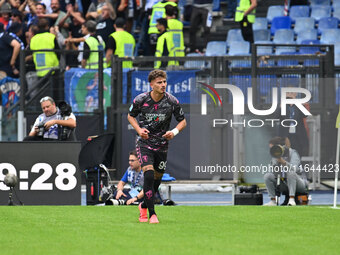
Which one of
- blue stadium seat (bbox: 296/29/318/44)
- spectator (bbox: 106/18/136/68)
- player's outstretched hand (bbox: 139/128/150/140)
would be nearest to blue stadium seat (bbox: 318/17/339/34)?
blue stadium seat (bbox: 296/29/318/44)

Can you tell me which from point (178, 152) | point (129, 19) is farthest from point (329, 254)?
point (129, 19)

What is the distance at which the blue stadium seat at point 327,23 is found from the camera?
84.4ft

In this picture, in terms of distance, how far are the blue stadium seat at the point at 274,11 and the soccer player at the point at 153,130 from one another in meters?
16.6

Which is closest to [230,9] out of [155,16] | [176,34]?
[155,16]

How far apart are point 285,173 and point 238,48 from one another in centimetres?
918

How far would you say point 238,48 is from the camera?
2533 cm

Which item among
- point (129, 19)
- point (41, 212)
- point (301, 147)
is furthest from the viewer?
point (129, 19)

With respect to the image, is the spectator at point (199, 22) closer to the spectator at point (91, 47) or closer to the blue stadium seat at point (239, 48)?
the blue stadium seat at point (239, 48)

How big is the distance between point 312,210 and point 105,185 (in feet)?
16.0

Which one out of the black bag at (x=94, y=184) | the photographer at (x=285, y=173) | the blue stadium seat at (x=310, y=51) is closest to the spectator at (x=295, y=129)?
the photographer at (x=285, y=173)

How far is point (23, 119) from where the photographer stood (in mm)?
19969

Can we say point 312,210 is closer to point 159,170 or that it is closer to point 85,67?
point 159,170

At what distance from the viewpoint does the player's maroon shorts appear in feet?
35.8

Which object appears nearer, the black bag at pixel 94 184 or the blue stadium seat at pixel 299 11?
the black bag at pixel 94 184
